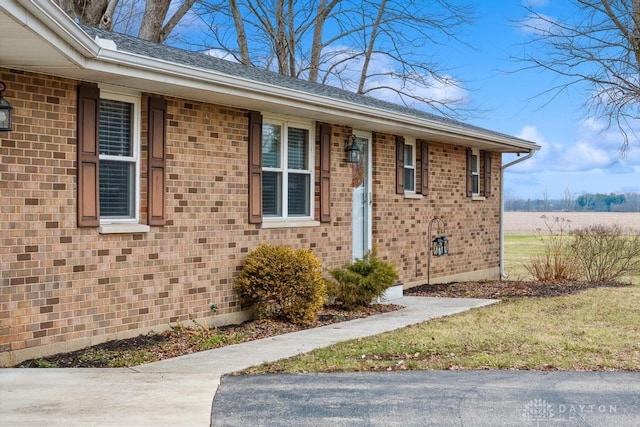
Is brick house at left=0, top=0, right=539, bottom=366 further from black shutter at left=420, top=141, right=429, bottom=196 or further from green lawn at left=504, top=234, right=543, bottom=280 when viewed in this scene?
green lawn at left=504, top=234, right=543, bottom=280

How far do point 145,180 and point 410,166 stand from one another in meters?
7.22

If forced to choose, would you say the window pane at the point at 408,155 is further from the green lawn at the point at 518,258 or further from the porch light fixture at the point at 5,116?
the porch light fixture at the point at 5,116

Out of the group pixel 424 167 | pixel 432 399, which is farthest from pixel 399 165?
pixel 432 399

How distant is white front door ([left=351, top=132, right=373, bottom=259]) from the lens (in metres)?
13.2

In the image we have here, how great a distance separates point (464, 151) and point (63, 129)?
36.0ft

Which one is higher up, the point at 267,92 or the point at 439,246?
the point at 267,92

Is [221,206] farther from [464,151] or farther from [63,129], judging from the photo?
[464,151]

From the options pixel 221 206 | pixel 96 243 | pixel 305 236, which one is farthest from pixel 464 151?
pixel 96 243

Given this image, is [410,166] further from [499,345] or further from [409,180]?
[499,345]

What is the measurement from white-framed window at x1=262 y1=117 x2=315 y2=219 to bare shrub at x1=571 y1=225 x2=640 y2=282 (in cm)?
910

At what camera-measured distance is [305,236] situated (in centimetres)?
1164

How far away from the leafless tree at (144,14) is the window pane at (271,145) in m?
8.85

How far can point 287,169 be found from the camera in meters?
11.3

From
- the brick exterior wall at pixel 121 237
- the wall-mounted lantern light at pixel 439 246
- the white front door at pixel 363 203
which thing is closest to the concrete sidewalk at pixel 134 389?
the brick exterior wall at pixel 121 237
